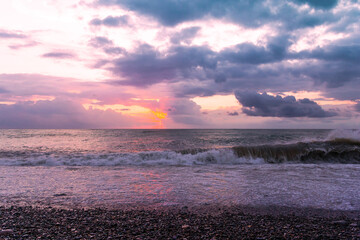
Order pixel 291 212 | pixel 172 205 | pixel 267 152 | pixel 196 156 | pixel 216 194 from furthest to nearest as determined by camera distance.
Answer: pixel 267 152 < pixel 196 156 < pixel 216 194 < pixel 172 205 < pixel 291 212

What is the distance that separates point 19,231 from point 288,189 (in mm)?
8950

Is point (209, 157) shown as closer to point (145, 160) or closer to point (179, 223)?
point (145, 160)

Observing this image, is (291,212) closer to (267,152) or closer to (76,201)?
(76,201)

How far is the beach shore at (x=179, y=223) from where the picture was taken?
500 centimetres

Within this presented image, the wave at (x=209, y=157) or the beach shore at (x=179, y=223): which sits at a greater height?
the beach shore at (x=179, y=223)

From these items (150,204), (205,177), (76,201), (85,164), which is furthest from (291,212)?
(85,164)

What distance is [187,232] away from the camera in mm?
5141


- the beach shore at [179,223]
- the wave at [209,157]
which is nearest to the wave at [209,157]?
the wave at [209,157]

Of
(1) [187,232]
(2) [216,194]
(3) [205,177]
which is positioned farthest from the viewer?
(3) [205,177]

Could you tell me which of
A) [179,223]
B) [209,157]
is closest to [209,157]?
[209,157]

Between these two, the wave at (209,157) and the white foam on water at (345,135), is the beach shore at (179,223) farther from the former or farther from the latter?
the white foam on water at (345,135)

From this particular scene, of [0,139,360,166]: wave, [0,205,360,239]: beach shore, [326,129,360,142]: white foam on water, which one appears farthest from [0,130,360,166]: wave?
[0,205,360,239]: beach shore

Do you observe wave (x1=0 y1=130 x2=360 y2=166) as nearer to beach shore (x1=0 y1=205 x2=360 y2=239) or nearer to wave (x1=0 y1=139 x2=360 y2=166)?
wave (x1=0 y1=139 x2=360 y2=166)

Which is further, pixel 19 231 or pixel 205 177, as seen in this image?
pixel 205 177
